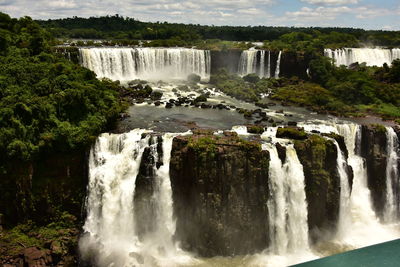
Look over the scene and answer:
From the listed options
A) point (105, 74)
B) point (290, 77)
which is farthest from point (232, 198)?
point (290, 77)

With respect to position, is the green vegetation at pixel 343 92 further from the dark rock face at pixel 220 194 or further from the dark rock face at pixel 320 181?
the dark rock face at pixel 220 194

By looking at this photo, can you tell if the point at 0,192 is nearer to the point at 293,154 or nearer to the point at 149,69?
the point at 293,154

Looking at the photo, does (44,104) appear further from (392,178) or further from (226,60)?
(226,60)

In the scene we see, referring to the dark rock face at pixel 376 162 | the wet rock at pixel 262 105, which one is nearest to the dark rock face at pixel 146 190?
the dark rock face at pixel 376 162

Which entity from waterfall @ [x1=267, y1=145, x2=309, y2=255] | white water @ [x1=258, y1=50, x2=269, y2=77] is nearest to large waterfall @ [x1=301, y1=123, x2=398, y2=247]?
waterfall @ [x1=267, y1=145, x2=309, y2=255]

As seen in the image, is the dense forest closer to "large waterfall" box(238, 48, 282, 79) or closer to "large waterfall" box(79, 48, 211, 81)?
"large waterfall" box(79, 48, 211, 81)
